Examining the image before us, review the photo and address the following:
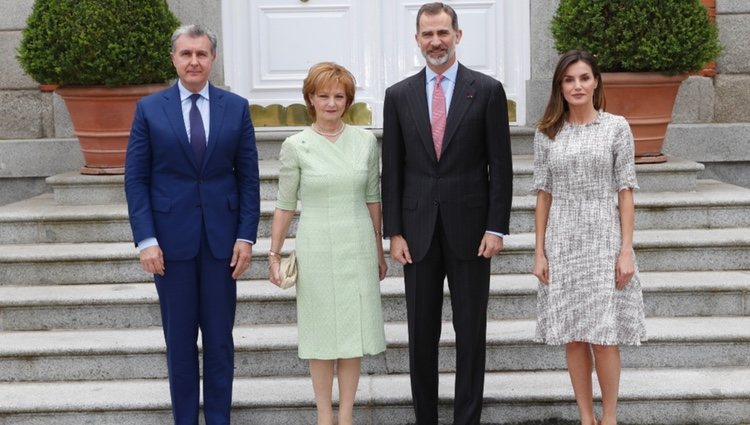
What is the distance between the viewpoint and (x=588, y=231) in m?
4.64

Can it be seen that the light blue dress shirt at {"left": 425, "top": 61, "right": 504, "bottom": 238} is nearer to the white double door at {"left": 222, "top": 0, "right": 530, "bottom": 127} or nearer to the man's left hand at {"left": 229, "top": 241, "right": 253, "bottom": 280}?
the man's left hand at {"left": 229, "top": 241, "right": 253, "bottom": 280}

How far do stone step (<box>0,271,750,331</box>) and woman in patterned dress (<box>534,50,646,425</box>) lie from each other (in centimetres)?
115

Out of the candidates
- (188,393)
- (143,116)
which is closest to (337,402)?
(188,393)

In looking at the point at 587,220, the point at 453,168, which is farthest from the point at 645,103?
the point at 453,168

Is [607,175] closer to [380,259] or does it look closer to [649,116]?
[380,259]

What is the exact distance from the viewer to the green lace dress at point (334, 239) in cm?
463

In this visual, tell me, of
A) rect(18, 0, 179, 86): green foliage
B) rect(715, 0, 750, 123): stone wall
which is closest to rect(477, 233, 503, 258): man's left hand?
rect(18, 0, 179, 86): green foliage

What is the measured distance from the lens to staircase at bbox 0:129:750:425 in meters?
5.25

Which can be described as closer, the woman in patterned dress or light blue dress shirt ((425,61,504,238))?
the woman in patterned dress

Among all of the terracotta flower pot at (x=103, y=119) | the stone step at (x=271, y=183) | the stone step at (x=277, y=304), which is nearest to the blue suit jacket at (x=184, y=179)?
the stone step at (x=277, y=304)

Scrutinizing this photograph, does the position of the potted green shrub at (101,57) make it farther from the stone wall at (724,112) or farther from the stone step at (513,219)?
the stone wall at (724,112)

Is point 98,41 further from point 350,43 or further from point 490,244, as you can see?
point 490,244

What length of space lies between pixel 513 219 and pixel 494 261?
417 mm

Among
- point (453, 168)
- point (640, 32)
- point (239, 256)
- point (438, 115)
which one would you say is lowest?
point (239, 256)
